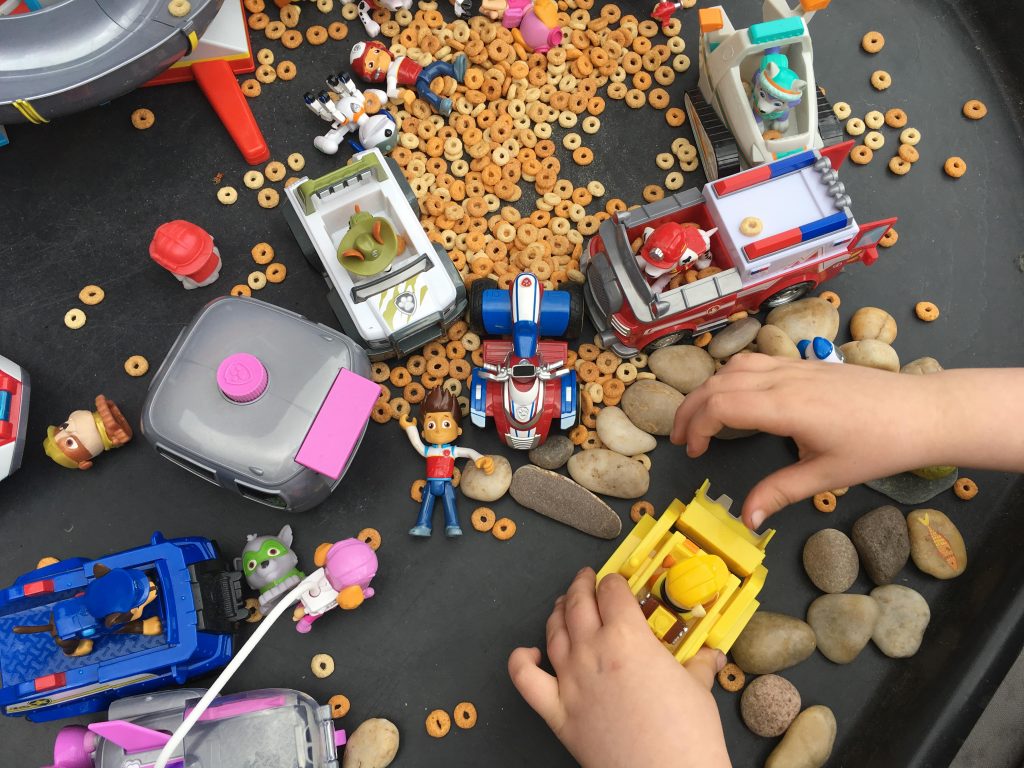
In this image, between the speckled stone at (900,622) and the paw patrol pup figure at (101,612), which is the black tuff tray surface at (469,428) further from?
the paw patrol pup figure at (101,612)

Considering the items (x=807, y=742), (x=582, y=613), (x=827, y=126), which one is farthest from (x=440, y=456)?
(x=827, y=126)

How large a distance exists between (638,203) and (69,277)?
0.69 metres

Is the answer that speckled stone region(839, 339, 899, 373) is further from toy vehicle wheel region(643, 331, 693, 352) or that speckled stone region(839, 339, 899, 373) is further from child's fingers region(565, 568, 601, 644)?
child's fingers region(565, 568, 601, 644)

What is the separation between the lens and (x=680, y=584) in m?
0.73

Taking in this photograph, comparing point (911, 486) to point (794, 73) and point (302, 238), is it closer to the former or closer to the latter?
point (794, 73)

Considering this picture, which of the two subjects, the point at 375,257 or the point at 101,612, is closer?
the point at 101,612

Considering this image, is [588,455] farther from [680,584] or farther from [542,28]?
[542,28]

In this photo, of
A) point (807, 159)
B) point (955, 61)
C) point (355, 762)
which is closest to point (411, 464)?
point (355, 762)

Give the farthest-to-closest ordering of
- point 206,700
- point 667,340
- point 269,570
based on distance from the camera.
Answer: point 667,340
point 269,570
point 206,700

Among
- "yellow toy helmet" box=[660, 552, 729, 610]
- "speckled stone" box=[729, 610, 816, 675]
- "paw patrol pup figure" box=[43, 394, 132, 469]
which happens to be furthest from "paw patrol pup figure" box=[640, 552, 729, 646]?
"paw patrol pup figure" box=[43, 394, 132, 469]

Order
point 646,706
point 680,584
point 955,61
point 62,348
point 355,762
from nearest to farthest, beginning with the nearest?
point 646,706
point 680,584
point 355,762
point 62,348
point 955,61

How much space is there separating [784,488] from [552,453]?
296 mm

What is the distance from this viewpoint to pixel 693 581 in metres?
0.72

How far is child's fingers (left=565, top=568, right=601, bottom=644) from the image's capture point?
0.68 m
